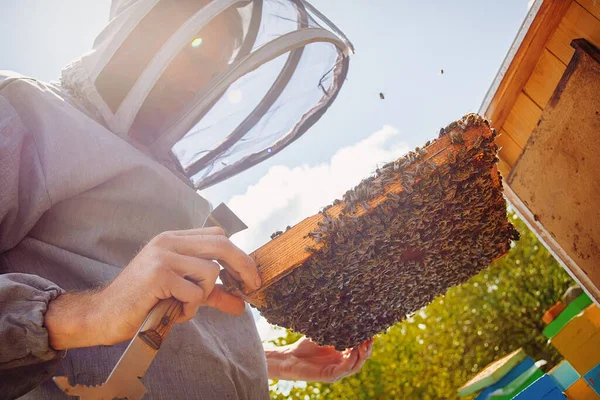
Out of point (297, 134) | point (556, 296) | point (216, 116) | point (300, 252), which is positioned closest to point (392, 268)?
point (300, 252)

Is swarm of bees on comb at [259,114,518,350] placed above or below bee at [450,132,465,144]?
below

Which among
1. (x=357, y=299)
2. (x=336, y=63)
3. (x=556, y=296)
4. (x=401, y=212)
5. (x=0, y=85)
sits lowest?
(x=556, y=296)

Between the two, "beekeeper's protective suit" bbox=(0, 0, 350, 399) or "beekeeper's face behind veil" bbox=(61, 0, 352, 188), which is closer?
"beekeeper's protective suit" bbox=(0, 0, 350, 399)

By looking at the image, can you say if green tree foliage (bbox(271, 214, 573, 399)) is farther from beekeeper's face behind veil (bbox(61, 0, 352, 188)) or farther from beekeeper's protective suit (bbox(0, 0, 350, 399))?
beekeeper's protective suit (bbox(0, 0, 350, 399))

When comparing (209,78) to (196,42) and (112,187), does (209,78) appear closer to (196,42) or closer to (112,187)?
(196,42)

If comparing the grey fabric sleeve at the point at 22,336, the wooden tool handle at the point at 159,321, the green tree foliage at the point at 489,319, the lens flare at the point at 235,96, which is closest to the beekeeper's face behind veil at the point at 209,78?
the lens flare at the point at 235,96

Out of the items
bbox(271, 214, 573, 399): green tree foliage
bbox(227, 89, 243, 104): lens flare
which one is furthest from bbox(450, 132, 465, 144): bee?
bbox(271, 214, 573, 399): green tree foliage

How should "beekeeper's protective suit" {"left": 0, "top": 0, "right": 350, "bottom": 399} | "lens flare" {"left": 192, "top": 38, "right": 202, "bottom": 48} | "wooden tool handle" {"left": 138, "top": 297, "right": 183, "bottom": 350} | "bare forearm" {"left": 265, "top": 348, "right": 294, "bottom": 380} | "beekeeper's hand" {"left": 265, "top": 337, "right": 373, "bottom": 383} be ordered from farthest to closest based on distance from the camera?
"bare forearm" {"left": 265, "top": 348, "right": 294, "bottom": 380} → "beekeeper's hand" {"left": 265, "top": 337, "right": 373, "bottom": 383} → "lens flare" {"left": 192, "top": 38, "right": 202, "bottom": 48} → "beekeeper's protective suit" {"left": 0, "top": 0, "right": 350, "bottom": 399} → "wooden tool handle" {"left": 138, "top": 297, "right": 183, "bottom": 350}

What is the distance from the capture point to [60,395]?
146 centimetres

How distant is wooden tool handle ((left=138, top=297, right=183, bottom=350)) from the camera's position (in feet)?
3.84

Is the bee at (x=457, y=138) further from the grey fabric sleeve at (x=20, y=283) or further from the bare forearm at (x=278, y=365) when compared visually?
the bare forearm at (x=278, y=365)

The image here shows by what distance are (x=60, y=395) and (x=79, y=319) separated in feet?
1.51

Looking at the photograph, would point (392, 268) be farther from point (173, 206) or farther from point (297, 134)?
point (297, 134)

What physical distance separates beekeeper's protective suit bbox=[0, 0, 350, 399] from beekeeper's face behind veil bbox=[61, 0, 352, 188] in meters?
0.01
